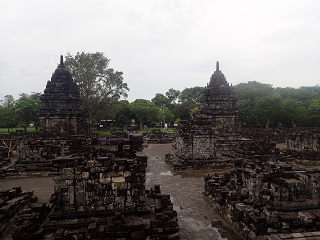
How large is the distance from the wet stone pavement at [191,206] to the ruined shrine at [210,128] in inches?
71.0

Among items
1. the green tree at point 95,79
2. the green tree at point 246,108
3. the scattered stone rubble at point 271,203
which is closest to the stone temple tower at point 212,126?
the scattered stone rubble at point 271,203

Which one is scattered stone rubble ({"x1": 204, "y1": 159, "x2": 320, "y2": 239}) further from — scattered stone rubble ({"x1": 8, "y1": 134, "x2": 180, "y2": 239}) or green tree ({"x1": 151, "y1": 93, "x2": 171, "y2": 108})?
green tree ({"x1": 151, "y1": 93, "x2": 171, "y2": 108})

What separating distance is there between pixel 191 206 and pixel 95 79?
103 ft

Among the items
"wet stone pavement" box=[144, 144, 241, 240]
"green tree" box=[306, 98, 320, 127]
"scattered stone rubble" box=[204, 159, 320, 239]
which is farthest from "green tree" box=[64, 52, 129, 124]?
"green tree" box=[306, 98, 320, 127]

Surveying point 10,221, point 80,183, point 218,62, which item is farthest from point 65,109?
point 218,62

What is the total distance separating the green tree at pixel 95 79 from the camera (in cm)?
3309

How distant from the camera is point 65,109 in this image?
62.2 feet

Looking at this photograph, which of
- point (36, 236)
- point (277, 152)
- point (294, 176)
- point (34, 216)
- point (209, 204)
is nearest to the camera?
point (36, 236)

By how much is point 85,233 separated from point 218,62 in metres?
23.3

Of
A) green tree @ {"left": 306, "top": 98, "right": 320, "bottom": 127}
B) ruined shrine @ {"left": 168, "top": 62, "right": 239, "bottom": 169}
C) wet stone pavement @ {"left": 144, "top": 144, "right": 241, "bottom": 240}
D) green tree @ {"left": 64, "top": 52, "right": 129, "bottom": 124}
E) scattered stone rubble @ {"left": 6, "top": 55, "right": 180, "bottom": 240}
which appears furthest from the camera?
green tree @ {"left": 306, "top": 98, "right": 320, "bottom": 127}

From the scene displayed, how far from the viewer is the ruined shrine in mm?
15297

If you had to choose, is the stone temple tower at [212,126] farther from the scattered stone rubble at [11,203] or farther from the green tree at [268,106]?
the green tree at [268,106]

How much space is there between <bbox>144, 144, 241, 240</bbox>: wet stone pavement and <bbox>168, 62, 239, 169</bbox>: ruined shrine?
5.91 feet

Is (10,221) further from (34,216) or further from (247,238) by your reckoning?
(247,238)
